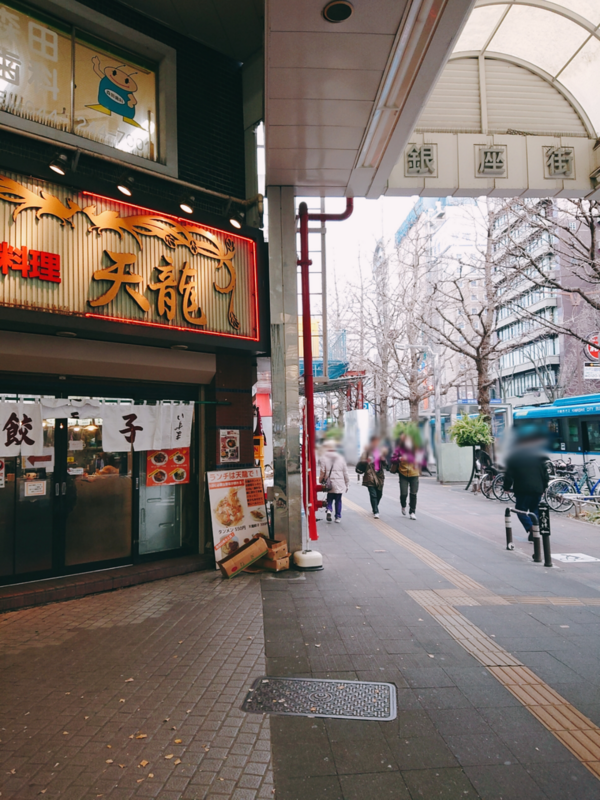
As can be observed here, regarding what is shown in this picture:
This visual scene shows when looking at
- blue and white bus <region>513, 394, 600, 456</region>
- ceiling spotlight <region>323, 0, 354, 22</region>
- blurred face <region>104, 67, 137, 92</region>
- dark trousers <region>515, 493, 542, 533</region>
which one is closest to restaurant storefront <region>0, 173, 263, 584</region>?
blurred face <region>104, 67, 137, 92</region>

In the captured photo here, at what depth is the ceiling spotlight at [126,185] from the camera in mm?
6688

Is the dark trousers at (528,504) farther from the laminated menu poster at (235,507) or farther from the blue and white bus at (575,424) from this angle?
the blue and white bus at (575,424)

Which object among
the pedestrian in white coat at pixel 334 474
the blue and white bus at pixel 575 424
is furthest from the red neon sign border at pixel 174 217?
the blue and white bus at pixel 575 424

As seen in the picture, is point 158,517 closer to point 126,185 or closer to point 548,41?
point 126,185

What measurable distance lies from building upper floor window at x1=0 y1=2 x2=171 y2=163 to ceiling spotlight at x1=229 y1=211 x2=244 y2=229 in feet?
4.79

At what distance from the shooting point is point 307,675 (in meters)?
4.47

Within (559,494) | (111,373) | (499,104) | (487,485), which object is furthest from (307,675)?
(487,485)

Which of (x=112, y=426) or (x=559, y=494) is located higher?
(x=112, y=426)

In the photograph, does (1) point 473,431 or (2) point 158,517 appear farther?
(1) point 473,431

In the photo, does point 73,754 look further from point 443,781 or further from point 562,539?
point 562,539

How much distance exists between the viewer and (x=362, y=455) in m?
13.2

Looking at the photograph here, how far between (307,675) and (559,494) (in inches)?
450

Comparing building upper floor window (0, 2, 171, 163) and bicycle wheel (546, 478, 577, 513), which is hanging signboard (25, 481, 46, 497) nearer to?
building upper floor window (0, 2, 171, 163)

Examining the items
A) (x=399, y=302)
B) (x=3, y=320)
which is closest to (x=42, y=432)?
(x=3, y=320)
